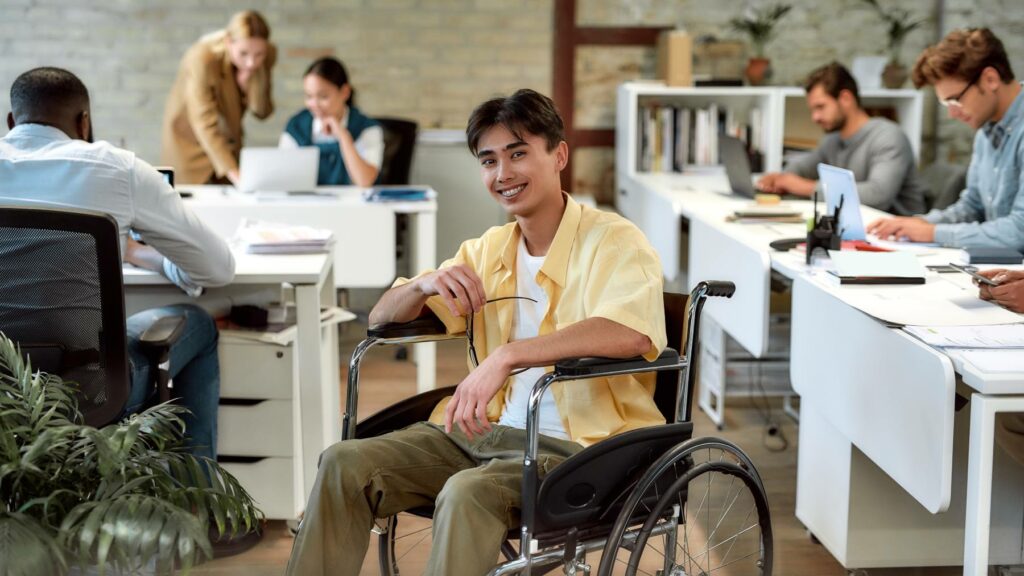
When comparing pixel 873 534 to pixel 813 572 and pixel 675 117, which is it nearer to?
pixel 813 572

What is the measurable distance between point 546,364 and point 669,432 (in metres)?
0.23

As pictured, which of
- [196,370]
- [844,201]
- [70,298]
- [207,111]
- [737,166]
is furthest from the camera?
[207,111]

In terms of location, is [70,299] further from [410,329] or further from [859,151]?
[859,151]

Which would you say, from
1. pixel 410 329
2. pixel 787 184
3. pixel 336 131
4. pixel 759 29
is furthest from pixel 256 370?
pixel 759 29

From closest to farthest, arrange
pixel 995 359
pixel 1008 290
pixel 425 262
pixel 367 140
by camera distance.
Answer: pixel 995 359 < pixel 1008 290 < pixel 425 262 < pixel 367 140

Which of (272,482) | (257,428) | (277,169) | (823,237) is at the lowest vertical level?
(272,482)

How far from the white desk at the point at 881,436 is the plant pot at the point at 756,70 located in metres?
2.36

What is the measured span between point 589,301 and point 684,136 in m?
3.62

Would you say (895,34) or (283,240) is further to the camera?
(895,34)

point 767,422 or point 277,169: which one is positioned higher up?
point 277,169

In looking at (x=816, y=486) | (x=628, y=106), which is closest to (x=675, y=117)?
(x=628, y=106)

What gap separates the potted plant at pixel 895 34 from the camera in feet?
18.3

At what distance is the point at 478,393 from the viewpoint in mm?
1855

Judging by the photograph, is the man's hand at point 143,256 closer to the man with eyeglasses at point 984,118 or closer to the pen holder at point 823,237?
the pen holder at point 823,237
